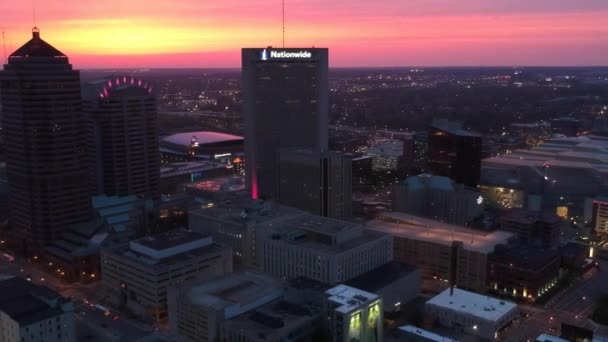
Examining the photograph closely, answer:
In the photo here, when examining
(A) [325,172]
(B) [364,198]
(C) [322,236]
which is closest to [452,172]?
(B) [364,198]

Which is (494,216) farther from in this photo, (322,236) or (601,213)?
(322,236)

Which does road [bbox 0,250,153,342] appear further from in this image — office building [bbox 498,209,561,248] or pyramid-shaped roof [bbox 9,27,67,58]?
office building [bbox 498,209,561,248]

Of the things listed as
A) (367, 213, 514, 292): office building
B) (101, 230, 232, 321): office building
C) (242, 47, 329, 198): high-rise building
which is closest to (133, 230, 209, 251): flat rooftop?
(101, 230, 232, 321): office building

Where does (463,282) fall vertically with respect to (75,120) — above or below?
below

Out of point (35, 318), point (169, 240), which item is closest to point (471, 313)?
point (169, 240)

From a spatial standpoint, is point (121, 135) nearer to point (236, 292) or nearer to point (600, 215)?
point (236, 292)

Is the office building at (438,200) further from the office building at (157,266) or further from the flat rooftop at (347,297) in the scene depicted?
the flat rooftop at (347,297)

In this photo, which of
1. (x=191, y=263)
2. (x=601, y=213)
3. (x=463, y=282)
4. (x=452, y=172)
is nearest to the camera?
(x=191, y=263)
